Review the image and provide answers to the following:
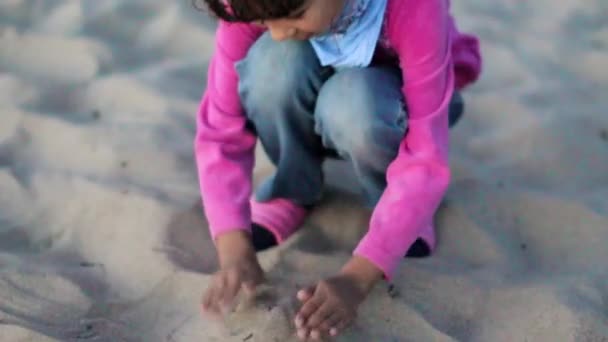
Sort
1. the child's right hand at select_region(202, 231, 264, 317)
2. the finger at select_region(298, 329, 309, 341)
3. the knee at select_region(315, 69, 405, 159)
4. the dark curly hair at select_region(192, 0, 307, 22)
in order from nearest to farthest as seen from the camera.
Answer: the dark curly hair at select_region(192, 0, 307, 22)
the finger at select_region(298, 329, 309, 341)
the child's right hand at select_region(202, 231, 264, 317)
the knee at select_region(315, 69, 405, 159)

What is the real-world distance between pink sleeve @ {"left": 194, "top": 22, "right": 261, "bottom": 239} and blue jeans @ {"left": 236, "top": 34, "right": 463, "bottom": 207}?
0.03 meters

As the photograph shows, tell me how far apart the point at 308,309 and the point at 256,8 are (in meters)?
0.44

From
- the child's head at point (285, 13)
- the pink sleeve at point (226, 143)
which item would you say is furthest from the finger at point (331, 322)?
Result: the child's head at point (285, 13)

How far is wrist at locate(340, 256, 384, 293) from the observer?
4.51 feet

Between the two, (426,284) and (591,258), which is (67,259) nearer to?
(426,284)

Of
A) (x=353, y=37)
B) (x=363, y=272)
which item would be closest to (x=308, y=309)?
(x=363, y=272)

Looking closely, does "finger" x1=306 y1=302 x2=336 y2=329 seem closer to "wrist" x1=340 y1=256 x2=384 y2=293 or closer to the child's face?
"wrist" x1=340 y1=256 x2=384 y2=293

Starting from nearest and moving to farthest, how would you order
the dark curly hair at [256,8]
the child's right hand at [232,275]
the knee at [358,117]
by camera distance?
→ the dark curly hair at [256,8] < the child's right hand at [232,275] < the knee at [358,117]

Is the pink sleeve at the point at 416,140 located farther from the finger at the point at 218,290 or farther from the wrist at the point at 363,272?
the finger at the point at 218,290

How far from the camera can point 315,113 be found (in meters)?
1.58

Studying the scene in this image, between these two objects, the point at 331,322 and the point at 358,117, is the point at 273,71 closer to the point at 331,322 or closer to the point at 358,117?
the point at 358,117

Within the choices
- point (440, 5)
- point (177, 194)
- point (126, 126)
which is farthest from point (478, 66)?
point (126, 126)

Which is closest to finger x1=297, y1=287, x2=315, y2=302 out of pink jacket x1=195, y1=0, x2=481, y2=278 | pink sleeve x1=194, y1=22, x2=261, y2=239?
pink jacket x1=195, y1=0, x2=481, y2=278

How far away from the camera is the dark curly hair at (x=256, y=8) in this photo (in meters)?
1.18
